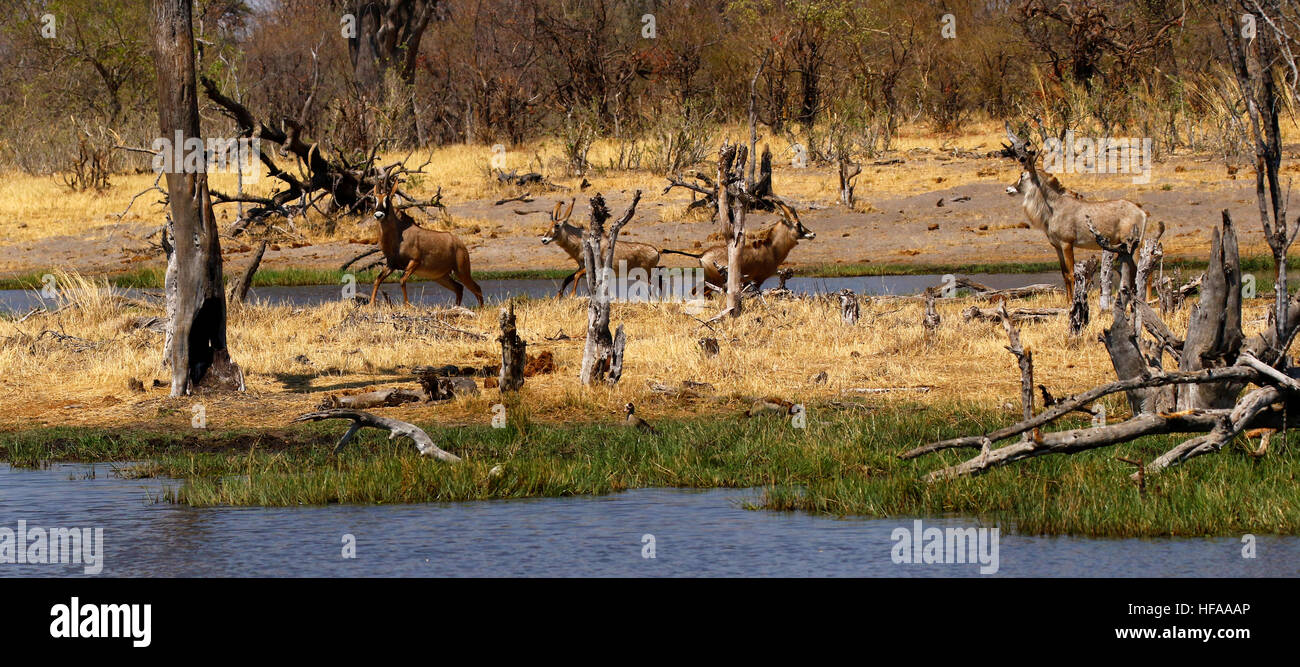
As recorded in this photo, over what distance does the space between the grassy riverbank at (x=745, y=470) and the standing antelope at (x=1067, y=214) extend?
6813 millimetres

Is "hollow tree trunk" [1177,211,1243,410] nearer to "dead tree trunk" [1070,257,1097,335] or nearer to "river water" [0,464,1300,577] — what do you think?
"river water" [0,464,1300,577]

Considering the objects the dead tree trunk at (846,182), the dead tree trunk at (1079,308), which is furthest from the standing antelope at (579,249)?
the dead tree trunk at (846,182)

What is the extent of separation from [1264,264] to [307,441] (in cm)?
1622

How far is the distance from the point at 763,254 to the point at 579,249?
3.40 m

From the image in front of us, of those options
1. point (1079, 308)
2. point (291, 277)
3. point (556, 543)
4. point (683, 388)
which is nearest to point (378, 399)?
point (683, 388)

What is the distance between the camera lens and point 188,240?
1284 cm

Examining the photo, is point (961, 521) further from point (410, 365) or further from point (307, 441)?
point (410, 365)

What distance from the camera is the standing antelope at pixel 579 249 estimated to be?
2062 centimetres

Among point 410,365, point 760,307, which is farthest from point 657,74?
point 410,365

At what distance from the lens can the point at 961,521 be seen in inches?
333

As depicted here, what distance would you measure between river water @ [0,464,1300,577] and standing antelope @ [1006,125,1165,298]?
1011 centimetres

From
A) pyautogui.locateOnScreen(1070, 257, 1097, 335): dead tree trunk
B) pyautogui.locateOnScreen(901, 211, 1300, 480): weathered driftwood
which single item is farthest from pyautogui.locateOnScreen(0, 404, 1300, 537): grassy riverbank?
pyautogui.locateOnScreen(1070, 257, 1097, 335): dead tree trunk

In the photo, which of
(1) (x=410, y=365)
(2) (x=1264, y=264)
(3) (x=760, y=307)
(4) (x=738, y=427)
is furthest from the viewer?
(2) (x=1264, y=264)

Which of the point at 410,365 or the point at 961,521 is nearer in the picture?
the point at 961,521
